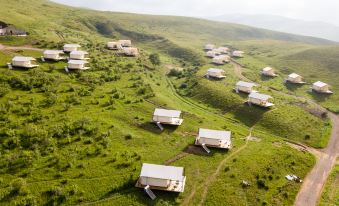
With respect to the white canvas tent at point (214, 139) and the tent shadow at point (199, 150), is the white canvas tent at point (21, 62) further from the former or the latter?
the white canvas tent at point (214, 139)

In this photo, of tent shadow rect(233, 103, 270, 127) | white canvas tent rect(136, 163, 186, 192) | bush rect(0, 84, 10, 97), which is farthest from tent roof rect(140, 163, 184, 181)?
tent shadow rect(233, 103, 270, 127)

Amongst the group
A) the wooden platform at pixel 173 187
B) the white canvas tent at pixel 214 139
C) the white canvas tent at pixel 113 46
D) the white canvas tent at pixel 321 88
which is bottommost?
the wooden platform at pixel 173 187

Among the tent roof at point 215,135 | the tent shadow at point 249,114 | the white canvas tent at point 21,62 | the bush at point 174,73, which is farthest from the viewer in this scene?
the bush at point 174,73

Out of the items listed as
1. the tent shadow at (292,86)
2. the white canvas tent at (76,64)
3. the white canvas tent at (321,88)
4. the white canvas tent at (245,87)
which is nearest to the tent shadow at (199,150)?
the white canvas tent at (245,87)

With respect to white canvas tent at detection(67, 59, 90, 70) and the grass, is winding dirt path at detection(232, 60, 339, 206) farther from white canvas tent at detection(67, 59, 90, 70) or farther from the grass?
white canvas tent at detection(67, 59, 90, 70)

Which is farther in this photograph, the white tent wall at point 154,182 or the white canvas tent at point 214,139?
the white canvas tent at point 214,139

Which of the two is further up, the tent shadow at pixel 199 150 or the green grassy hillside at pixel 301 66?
the green grassy hillside at pixel 301 66

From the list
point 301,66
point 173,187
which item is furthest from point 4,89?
point 301,66

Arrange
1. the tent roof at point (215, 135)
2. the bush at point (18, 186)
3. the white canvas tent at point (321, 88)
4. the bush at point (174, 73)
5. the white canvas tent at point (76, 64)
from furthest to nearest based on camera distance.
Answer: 1. the bush at point (174, 73)
2. the white canvas tent at point (321, 88)
3. the white canvas tent at point (76, 64)
4. the tent roof at point (215, 135)
5. the bush at point (18, 186)
